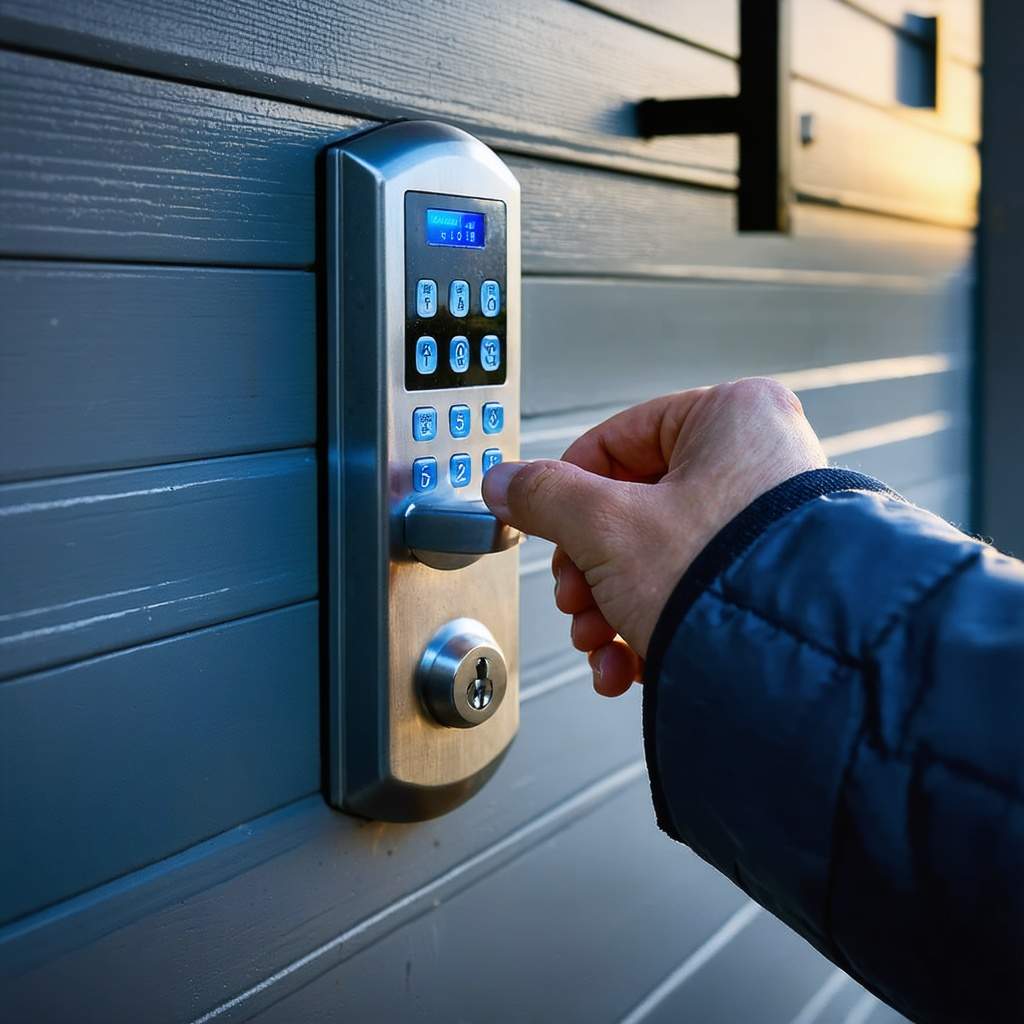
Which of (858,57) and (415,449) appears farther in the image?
(858,57)

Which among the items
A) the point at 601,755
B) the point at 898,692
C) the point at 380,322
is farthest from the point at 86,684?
the point at 601,755

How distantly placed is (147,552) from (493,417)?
28 centimetres

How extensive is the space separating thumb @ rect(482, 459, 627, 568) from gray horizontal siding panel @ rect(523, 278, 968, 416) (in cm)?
28

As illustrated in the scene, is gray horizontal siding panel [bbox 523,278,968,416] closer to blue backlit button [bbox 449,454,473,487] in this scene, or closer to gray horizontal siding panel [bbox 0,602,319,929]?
blue backlit button [bbox 449,454,473,487]

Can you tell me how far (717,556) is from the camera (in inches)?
26.3

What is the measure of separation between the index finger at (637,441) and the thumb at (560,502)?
11cm

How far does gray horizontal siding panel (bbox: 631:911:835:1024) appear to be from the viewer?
1.29 m

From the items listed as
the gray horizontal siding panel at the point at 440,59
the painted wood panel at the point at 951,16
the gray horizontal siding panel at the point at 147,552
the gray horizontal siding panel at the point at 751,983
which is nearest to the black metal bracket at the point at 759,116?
the gray horizontal siding panel at the point at 440,59

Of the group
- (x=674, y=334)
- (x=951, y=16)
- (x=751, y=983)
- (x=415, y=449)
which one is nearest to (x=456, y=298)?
(x=415, y=449)

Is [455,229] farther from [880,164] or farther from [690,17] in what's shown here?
[880,164]

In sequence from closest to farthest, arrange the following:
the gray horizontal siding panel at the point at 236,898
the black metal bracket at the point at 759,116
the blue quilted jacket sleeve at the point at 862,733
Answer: the blue quilted jacket sleeve at the point at 862,733, the gray horizontal siding panel at the point at 236,898, the black metal bracket at the point at 759,116

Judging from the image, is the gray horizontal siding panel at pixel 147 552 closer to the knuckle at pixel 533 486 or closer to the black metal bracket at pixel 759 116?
the knuckle at pixel 533 486

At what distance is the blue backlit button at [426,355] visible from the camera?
32.2 inches

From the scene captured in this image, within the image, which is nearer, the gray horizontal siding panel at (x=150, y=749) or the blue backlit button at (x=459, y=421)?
the gray horizontal siding panel at (x=150, y=749)
